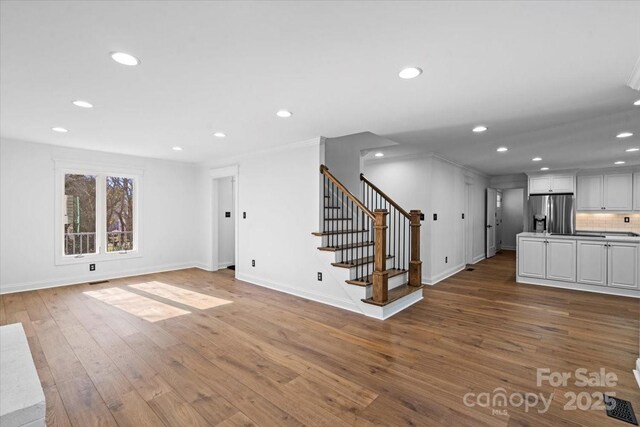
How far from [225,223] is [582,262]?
6989 mm

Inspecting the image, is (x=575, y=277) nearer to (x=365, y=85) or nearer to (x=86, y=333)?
(x=365, y=85)

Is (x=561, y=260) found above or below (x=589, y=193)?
below

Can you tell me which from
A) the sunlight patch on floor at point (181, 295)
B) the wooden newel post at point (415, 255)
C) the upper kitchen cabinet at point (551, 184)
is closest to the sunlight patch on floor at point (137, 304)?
the sunlight patch on floor at point (181, 295)

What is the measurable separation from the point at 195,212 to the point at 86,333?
13.4ft

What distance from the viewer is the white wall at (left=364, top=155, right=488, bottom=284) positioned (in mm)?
5457

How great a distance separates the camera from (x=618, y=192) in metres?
6.73

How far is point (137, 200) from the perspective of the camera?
6.09 metres

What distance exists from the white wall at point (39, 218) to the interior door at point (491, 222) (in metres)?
8.71

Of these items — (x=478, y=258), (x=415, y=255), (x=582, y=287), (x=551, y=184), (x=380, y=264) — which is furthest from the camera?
(x=478, y=258)

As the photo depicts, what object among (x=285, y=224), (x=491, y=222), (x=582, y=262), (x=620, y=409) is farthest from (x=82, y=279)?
(x=491, y=222)

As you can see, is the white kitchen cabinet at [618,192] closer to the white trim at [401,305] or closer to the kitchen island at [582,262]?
the kitchen island at [582,262]

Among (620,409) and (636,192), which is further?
(636,192)

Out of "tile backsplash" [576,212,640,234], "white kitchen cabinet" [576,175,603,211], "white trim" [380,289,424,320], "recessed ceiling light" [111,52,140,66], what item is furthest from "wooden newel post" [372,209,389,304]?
"tile backsplash" [576,212,640,234]

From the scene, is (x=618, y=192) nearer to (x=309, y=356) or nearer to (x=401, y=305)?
(x=401, y=305)
